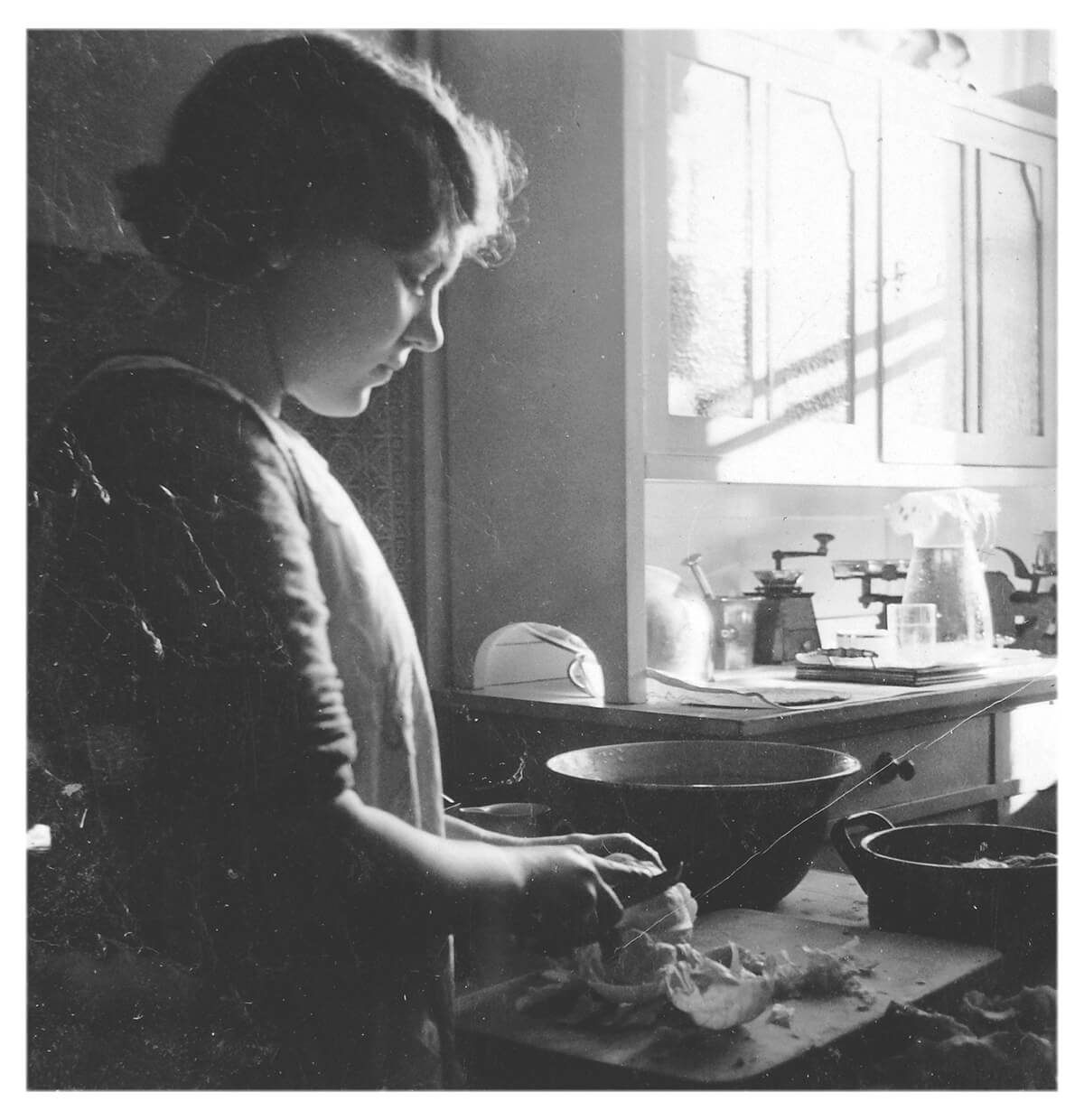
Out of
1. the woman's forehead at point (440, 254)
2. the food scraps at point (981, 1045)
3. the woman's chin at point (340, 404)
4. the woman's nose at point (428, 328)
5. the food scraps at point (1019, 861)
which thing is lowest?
the food scraps at point (981, 1045)

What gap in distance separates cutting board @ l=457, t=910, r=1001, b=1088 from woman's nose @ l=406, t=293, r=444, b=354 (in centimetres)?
68

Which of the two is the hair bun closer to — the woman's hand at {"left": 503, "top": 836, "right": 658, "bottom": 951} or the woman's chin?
the woman's chin

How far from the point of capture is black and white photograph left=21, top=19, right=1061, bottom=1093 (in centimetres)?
123

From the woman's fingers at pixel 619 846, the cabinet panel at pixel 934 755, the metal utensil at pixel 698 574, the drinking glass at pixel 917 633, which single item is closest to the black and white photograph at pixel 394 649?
the woman's fingers at pixel 619 846

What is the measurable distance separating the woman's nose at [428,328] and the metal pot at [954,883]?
672 mm

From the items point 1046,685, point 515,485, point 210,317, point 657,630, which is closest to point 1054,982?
point 1046,685

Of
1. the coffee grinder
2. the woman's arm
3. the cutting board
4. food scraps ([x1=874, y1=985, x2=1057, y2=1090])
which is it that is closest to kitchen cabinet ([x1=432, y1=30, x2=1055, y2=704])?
the woman's arm

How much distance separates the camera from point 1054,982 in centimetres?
128

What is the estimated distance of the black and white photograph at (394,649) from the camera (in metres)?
1.23

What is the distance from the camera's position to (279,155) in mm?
1273

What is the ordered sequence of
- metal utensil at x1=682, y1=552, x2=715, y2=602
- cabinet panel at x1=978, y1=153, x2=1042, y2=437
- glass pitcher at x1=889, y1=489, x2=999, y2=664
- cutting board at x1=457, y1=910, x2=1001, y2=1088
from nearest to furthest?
cutting board at x1=457, y1=910, x2=1001, y2=1088 → cabinet panel at x1=978, y1=153, x2=1042, y2=437 → glass pitcher at x1=889, y1=489, x2=999, y2=664 → metal utensil at x1=682, y1=552, x2=715, y2=602

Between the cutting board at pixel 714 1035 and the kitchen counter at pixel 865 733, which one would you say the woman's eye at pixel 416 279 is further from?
the cutting board at pixel 714 1035

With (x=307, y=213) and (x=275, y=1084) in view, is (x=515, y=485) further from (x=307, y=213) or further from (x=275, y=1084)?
(x=275, y=1084)

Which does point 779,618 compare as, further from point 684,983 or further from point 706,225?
point 684,983
